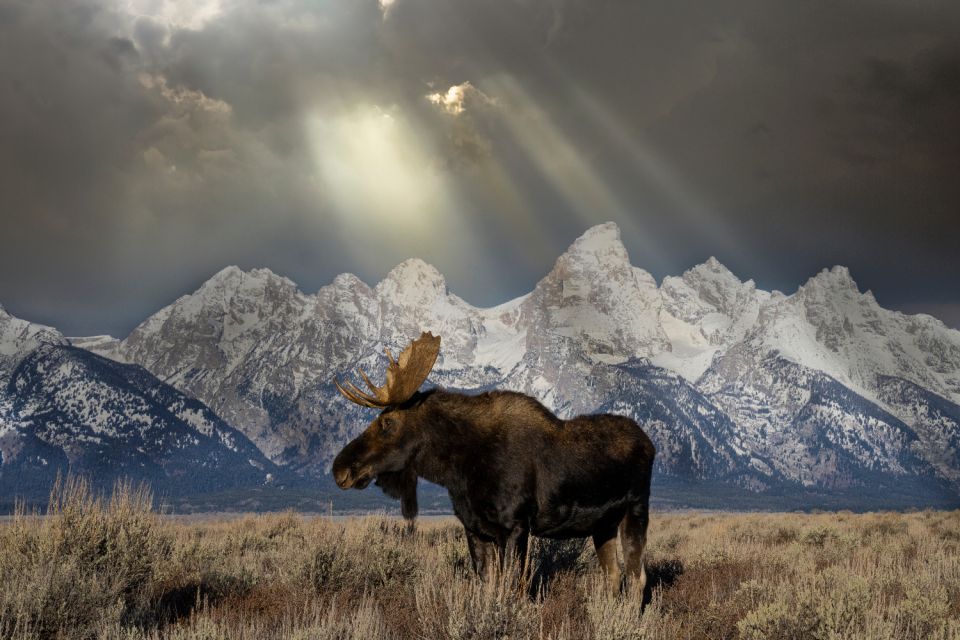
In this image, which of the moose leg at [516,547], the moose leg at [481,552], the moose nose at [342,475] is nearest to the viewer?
the moose leg at [516,547]

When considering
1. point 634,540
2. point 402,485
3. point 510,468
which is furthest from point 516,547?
point 634,540

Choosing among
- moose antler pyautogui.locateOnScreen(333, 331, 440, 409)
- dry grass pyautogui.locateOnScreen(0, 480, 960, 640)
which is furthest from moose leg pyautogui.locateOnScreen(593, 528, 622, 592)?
moose antler pyautogui.locateOnScreen(333, 331, 440, 409)

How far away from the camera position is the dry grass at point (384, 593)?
581 cm

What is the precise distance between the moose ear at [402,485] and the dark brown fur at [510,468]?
11 millimetres

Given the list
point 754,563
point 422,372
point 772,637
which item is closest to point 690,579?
point 754,563

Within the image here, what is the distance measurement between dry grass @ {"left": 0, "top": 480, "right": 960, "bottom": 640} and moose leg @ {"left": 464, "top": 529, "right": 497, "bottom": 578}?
288 mm

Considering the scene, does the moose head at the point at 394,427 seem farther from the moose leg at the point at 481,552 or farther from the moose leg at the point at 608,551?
the moose leg at the point at 608,551

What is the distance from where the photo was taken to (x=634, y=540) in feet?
26.9

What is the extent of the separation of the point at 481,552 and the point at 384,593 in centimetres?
166

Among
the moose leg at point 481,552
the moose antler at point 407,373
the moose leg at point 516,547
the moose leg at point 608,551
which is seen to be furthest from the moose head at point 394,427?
the moose leg at point 608,551

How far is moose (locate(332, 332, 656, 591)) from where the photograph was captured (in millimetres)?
7297

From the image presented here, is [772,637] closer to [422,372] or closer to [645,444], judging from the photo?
[645,444]

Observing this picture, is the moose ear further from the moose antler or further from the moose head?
the moose antler

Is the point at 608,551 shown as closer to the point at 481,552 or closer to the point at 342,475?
the point at 481,552
